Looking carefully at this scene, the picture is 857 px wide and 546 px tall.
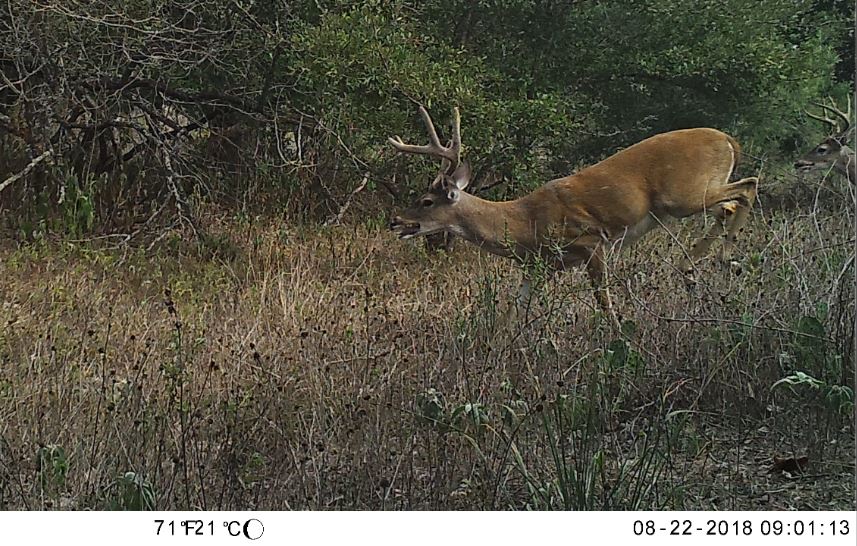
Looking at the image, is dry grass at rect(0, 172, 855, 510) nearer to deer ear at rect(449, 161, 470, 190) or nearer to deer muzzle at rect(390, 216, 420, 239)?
deer muzzle at rect(390, 216, 420, 239)

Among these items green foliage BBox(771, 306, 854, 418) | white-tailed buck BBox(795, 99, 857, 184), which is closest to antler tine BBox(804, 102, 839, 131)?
white-tailed buck BBox(795, 99, 857, 184)

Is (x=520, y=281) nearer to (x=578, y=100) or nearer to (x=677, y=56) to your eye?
(x=578, y=100)

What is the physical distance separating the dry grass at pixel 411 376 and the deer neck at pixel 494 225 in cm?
7

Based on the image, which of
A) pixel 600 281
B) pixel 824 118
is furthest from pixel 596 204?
pixel 824 118

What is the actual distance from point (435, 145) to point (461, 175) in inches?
6.0

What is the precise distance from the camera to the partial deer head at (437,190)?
4.04 m

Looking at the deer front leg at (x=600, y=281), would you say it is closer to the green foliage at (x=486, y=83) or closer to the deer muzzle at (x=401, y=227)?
the green foliage at (x=486, y=83)

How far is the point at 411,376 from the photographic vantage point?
11.9ft

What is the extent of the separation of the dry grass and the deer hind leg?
0.18ft

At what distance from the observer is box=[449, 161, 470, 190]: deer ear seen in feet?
13.5

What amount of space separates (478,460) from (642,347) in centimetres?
65

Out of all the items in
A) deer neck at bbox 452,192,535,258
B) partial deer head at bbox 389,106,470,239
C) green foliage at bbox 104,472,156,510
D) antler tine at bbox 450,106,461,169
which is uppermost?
antler tine at bbox 450,106,461,169

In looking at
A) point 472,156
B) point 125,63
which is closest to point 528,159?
point 472,156

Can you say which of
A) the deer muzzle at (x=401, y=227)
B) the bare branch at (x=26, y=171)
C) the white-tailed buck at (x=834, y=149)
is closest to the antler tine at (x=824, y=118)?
the white-tailed buck at (x=834, y=149)
